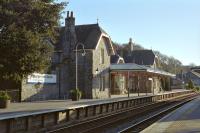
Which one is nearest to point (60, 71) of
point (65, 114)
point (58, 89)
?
point (58, 89)

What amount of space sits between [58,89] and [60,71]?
2.01 m

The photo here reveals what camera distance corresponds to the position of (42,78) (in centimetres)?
3803

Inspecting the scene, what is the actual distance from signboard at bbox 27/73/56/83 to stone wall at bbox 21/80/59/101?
364mm

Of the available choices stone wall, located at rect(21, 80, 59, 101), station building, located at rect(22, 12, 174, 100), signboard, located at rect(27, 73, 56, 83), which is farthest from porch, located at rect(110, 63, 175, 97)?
signboard, located at rect(27, 73, 56, 83)

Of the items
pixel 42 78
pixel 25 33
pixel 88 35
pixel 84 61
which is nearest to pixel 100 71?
pixel 84 61

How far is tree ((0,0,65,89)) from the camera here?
2245 cm

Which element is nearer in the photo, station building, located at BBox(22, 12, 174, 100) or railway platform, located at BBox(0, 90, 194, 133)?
railway platform, located at BBox(0, 90, 194, 133)

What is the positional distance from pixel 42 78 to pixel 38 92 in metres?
1.34

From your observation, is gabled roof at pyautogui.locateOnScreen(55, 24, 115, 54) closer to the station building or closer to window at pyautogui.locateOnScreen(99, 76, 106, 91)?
the station building

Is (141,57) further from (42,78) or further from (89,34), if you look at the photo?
(42,78)

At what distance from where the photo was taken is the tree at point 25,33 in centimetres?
2245

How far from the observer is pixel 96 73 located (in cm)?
4816

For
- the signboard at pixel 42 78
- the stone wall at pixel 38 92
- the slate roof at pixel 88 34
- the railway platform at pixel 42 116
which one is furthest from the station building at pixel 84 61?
the railway platform at pixel 42 116

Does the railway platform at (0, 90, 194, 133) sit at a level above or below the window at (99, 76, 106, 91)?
below
